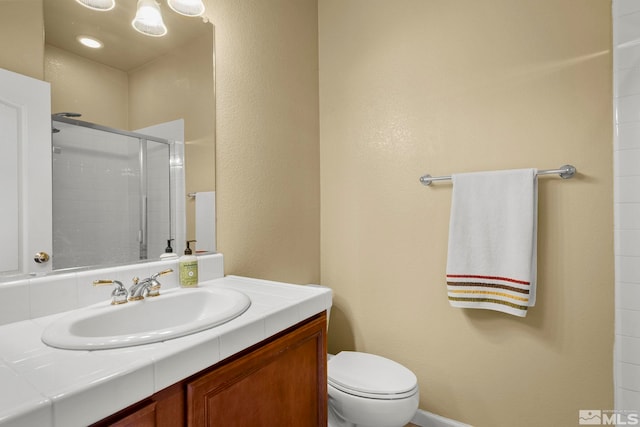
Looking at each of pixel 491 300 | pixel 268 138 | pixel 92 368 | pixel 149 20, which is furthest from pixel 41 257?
pixel 491 300

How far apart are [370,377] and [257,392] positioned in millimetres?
706

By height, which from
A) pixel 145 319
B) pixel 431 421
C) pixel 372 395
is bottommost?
pixel 431 421

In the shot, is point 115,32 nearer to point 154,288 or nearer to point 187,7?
point 187,7

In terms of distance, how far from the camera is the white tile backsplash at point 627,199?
1.19m

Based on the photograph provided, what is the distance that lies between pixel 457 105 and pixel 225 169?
1.13 metres

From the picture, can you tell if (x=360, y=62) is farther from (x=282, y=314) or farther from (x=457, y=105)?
(x=282, y=314)

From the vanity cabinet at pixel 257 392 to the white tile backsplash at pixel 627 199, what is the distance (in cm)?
113

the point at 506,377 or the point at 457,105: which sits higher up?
the point at 457,105

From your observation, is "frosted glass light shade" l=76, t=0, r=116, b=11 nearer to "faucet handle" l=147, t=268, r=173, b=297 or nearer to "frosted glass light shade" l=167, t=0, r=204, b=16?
"frosted glass light shade" l=167, t=0, r=204, b=16

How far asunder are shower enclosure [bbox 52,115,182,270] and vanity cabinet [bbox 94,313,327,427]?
0.58 meters

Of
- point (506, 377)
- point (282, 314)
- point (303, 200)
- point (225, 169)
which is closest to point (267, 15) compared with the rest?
point (225, 169)

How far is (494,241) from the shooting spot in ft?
4.69

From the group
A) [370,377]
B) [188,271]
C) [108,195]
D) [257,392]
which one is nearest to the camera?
[257,392]

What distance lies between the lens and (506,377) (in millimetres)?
1442
